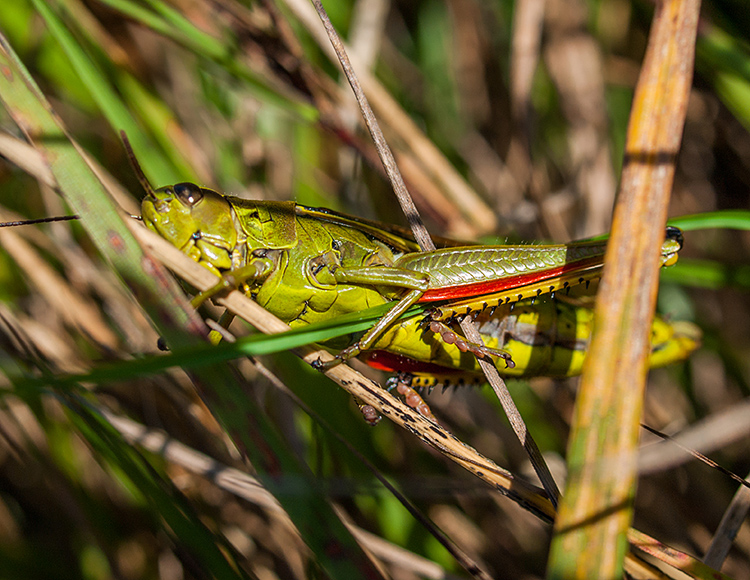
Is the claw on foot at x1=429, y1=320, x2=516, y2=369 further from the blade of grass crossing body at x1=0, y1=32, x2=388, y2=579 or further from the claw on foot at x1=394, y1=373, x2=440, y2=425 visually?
the blade of grass crossing body at x1=0, y1=32, x2=388, y2=579

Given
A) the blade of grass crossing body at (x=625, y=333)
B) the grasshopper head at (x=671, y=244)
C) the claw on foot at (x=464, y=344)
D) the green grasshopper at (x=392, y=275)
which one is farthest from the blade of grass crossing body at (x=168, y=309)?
the grasshopper head at (x=671, y=244)

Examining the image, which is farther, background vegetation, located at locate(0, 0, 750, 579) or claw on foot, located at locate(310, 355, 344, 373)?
background vegetation, located at locate(0, 0, 750, 579)

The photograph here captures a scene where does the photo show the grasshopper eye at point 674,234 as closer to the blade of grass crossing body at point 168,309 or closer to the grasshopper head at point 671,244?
the grasshopper head at point 671,244

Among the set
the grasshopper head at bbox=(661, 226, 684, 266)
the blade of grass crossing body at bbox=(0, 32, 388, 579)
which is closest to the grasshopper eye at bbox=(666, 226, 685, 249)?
the grasshopper head at bbox=(661, 226, 684, 266)

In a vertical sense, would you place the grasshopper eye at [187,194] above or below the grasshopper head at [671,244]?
below

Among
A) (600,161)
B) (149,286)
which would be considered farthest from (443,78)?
(149,286)

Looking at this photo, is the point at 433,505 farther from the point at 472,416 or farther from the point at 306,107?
the point at 306,107

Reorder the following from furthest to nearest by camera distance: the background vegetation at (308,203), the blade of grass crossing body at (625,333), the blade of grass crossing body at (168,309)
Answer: the background vegetation at (308,203) < the blade of grass crossing body at (168,309) < the blade of grass crossing body at (625,333)

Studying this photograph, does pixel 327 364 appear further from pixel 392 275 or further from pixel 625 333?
pixel 625 333
